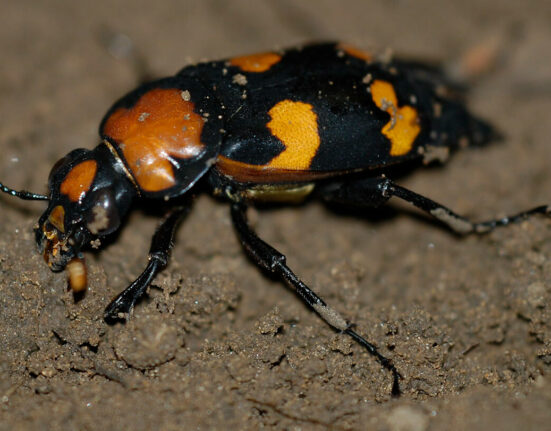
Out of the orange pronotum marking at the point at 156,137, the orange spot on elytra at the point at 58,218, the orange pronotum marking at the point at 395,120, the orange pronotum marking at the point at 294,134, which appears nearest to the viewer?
the orange spot on elytra at the point at 58,218

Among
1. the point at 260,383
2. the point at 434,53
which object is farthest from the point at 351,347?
the point at 434,53

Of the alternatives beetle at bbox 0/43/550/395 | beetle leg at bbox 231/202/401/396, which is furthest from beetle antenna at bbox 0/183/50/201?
beetle leg at bbox 231/202/401/396

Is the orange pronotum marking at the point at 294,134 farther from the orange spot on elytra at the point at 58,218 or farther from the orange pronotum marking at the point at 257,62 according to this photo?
the orange spot on elytra at the point at 58,218

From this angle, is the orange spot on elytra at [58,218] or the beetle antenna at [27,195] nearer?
the orange spot on elytra at [58,218]

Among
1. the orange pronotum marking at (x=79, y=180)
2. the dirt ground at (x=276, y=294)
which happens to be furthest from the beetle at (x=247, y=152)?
the dirt ground at (x=276, y=294)

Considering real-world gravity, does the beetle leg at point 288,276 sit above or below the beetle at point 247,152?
below

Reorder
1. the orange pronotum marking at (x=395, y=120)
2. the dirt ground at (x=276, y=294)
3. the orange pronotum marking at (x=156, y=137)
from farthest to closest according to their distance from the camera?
1. the orange pronotum marking at (x=395, y=120)
2. the orange pronotum marking at (x=156, y=137)
3. the dirt ground at (x=276, y=294)
